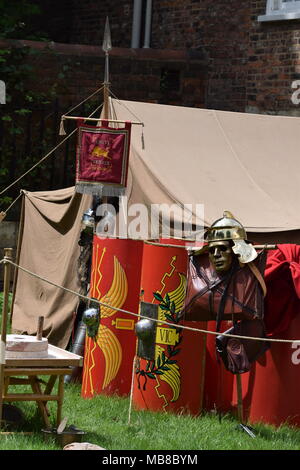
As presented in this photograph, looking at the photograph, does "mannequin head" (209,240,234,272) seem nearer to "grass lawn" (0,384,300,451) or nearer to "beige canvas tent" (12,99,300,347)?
"grass lawn" (0,384,300,451)

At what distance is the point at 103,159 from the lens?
8617 millimetres

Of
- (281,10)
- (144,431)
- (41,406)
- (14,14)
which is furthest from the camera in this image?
(14,14)

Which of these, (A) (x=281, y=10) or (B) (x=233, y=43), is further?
(B) (x=233, y=43)

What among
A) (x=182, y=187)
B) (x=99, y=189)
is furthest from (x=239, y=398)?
(x=182, y=187)

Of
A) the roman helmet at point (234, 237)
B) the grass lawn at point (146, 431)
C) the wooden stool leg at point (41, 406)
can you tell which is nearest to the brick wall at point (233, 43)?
the roman helmet at point (234, 237)

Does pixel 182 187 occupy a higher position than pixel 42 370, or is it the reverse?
pixel 182 187

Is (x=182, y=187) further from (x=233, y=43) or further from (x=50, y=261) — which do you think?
(x=233, y=43)

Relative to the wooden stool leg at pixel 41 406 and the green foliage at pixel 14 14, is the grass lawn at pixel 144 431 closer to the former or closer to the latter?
the wooden stool leg at pixel 41 406

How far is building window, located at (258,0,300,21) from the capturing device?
38.9 ft

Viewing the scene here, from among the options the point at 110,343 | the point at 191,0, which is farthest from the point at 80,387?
the point at 191,0

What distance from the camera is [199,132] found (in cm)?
991

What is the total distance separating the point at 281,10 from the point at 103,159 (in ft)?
14.5

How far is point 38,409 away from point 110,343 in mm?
859
